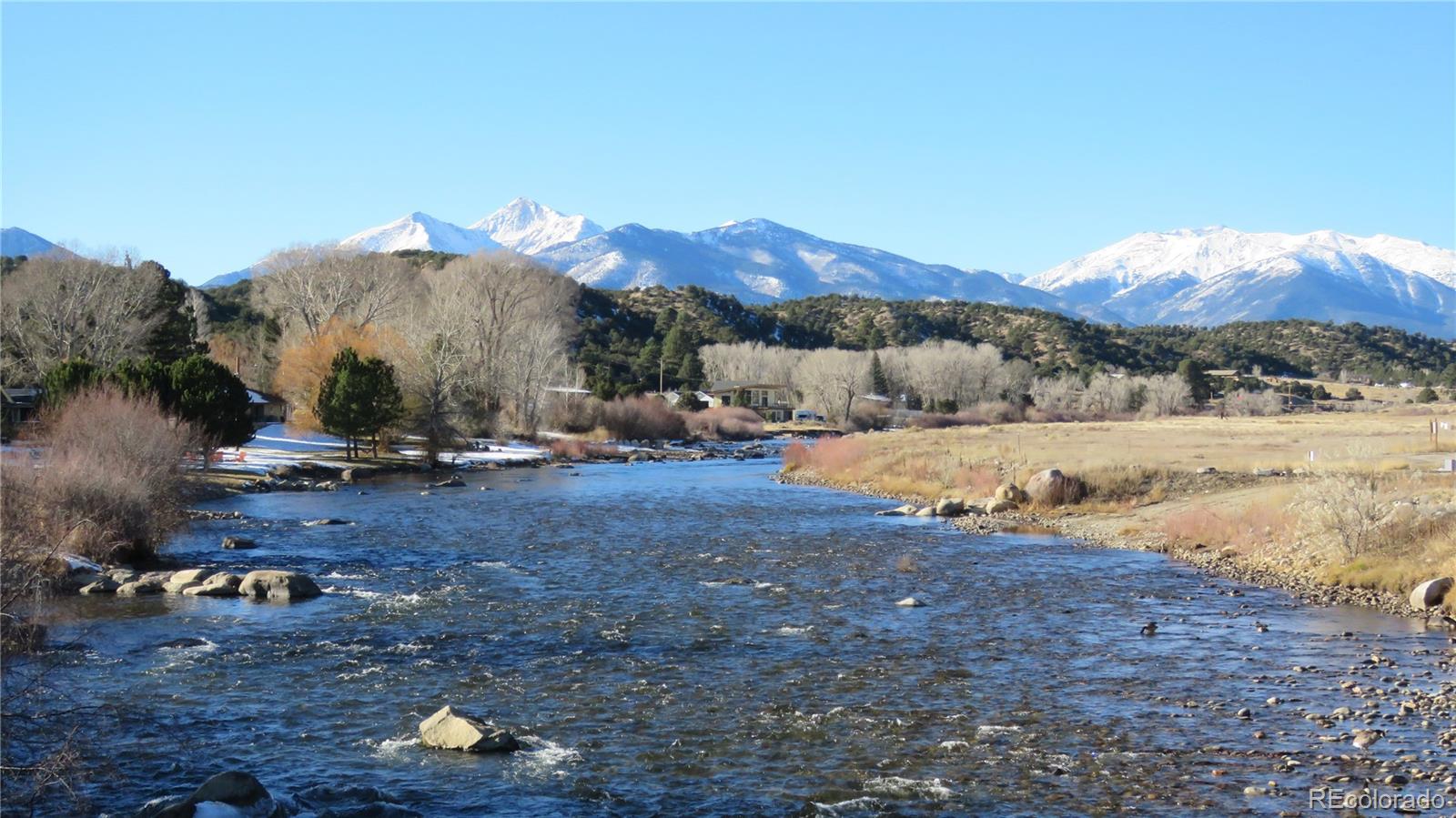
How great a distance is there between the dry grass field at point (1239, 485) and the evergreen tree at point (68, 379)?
31.7 meters

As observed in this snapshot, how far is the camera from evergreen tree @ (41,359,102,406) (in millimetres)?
42922

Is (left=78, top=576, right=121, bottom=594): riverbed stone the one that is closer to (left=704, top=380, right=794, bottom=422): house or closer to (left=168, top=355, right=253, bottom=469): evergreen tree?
(left=168, top=355, right=253, bottom=469): evergreen tree

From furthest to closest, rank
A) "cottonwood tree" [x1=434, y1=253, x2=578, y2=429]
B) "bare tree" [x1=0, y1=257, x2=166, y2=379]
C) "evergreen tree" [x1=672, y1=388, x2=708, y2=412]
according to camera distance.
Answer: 1. "evergreen tree" [x1=672, y1=388, x2=708, y2=412]
2. "cottonwood tree" [x1=434, y1=253, x2=578, y2=429]
3. "bare tree" [x1=0, y1=257, x2=166, y2=379]

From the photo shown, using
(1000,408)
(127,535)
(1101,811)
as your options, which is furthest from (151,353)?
(1000,408)

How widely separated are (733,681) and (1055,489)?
83.2 feet

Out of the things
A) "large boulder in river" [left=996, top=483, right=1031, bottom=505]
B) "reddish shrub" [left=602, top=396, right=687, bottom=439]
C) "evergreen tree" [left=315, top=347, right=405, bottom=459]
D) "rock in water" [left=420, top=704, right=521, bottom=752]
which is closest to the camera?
"rock in water" [left=420, top=704, right=521, bottom=752]

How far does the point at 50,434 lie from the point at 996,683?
2808 cm

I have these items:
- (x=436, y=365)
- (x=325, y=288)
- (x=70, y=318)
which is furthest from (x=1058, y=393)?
(x=70, y=318)

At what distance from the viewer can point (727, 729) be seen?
1483 centimetres

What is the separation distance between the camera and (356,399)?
59.8m

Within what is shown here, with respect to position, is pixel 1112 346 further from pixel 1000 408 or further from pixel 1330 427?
pixel 1330 427

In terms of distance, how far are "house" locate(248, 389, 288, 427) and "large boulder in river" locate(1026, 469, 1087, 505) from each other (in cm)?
5476

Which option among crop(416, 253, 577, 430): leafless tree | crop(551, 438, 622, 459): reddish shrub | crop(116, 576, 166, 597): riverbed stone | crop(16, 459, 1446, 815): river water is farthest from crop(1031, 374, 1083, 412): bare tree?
crop(116, 576, 166, 597): riverbed stone

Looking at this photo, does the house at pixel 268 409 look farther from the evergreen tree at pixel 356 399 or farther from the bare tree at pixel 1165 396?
the bare tree at pixel 1165 396
